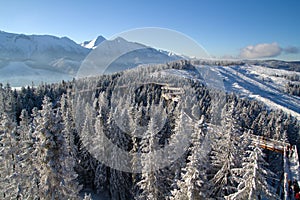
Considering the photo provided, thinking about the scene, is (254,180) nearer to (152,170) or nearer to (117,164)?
(152,170)

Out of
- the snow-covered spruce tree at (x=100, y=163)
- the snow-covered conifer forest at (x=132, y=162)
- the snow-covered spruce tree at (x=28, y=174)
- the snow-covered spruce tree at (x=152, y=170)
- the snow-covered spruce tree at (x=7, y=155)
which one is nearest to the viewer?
the snow-covered conifer forest at (x=132, y=162)

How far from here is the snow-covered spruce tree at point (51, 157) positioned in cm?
1277

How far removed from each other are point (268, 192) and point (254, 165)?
→ 1846 mm

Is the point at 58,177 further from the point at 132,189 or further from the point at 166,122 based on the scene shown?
the point at 166,122

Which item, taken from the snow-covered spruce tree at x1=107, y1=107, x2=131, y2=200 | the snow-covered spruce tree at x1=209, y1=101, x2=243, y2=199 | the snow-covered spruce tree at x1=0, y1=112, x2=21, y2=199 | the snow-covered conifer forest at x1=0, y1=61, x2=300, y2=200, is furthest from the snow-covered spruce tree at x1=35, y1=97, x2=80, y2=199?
the snow-covered spruce tree at x1=107, y1=107, x2=131, y2=200

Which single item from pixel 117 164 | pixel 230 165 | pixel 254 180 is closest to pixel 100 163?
pixel 117 164

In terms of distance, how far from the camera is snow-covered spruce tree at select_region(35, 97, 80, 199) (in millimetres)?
12773

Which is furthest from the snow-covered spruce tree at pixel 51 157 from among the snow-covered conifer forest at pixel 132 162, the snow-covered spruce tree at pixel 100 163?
the snow-covered spruce tree at pixel 100 163

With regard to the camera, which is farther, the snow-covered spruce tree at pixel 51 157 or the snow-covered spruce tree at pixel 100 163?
the snow-covered spruce tree at pixel 100 163

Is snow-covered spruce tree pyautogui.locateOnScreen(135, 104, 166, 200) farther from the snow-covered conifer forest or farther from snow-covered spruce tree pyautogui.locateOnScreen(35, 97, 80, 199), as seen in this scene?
snow-covered spruce tree pyautogui.locateOnScreen(35, 97, 80, 199)

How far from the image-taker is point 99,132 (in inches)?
1251

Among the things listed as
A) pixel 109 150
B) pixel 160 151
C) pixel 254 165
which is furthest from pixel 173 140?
pixel 254 165

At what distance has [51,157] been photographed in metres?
13.2

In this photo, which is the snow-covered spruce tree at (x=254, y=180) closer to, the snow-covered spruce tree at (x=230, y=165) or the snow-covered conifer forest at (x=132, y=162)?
the snow-covered conifer forest at (x=132, y=162)
